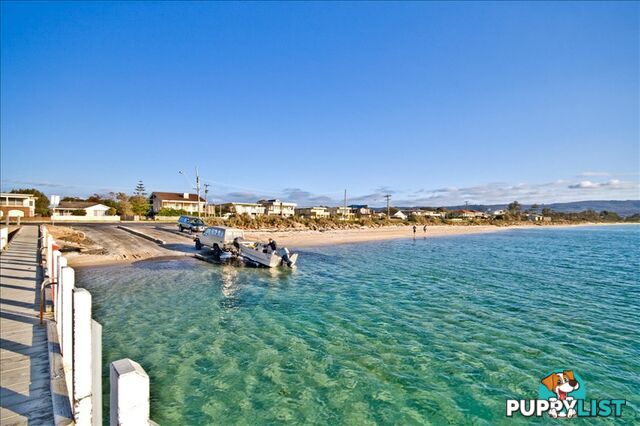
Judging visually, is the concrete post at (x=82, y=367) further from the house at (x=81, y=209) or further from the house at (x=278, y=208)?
the house at (x=278, y=208)

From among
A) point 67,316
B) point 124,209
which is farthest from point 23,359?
point 124,209

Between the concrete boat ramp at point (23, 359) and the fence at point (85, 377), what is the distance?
0.54ft

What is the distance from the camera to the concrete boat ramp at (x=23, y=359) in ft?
13.9

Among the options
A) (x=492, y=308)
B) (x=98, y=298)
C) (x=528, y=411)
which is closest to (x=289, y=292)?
(x=98, y=298)

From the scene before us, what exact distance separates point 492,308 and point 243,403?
439 inches

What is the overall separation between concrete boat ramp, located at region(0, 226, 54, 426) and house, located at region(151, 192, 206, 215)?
7341cm

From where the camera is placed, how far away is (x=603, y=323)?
11.7 metres

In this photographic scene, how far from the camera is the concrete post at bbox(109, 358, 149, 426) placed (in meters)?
2.05

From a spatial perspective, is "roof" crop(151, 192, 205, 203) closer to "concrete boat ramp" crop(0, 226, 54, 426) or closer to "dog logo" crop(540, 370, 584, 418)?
"concrete boat ramp" crop(0, 226, 54, 426)

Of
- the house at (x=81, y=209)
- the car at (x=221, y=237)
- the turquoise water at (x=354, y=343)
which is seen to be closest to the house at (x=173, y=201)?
the house at (x=81, y=209)

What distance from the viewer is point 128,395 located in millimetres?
2086

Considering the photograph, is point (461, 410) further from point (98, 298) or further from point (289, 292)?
point (98, 298)

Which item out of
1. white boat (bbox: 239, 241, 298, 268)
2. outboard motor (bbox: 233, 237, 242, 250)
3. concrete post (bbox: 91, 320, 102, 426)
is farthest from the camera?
outboard motor (bbox: 233, 237, 242, 250)

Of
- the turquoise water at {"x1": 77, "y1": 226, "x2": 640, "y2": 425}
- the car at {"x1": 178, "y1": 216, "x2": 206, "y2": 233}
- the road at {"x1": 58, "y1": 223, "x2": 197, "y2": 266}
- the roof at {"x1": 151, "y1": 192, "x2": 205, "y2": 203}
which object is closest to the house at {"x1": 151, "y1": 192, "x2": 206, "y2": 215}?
the roof at {"x1": 151, "y1": 192, "x2": 205, "y2": 203}
